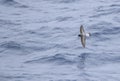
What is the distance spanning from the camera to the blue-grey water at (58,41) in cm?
1809

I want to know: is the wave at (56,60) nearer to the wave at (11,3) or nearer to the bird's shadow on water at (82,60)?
the bird's shadow on water at (82,60)

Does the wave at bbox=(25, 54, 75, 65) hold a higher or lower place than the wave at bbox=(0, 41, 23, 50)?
lower

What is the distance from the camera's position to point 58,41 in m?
21.0

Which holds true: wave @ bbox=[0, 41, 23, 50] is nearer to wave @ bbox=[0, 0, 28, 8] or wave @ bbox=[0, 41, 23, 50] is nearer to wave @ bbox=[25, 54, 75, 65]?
wave @ bbox=[25, 54, 75, 65]

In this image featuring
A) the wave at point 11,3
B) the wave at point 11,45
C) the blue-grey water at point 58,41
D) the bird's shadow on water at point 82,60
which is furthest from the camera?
the wave at point 11,3

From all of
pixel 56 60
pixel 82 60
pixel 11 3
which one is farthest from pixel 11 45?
pixel 11 3

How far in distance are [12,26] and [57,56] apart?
439cm

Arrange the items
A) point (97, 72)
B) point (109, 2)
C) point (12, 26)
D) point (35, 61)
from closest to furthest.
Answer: point (97, 72)
point (35, 61)
point (12, 26)
point (109, 2)

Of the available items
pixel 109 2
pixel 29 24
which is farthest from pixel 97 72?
pixel 109 2

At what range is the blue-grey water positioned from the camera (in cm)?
1809

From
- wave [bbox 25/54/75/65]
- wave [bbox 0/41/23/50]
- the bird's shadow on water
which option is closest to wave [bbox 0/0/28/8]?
wave [bbox 0/41/23/50]

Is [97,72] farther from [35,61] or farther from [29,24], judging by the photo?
[29,24]

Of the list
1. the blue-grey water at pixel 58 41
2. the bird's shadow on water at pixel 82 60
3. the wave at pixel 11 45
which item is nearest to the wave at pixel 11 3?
the blue-grey water at pixel 58 41

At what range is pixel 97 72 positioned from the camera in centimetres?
1792
